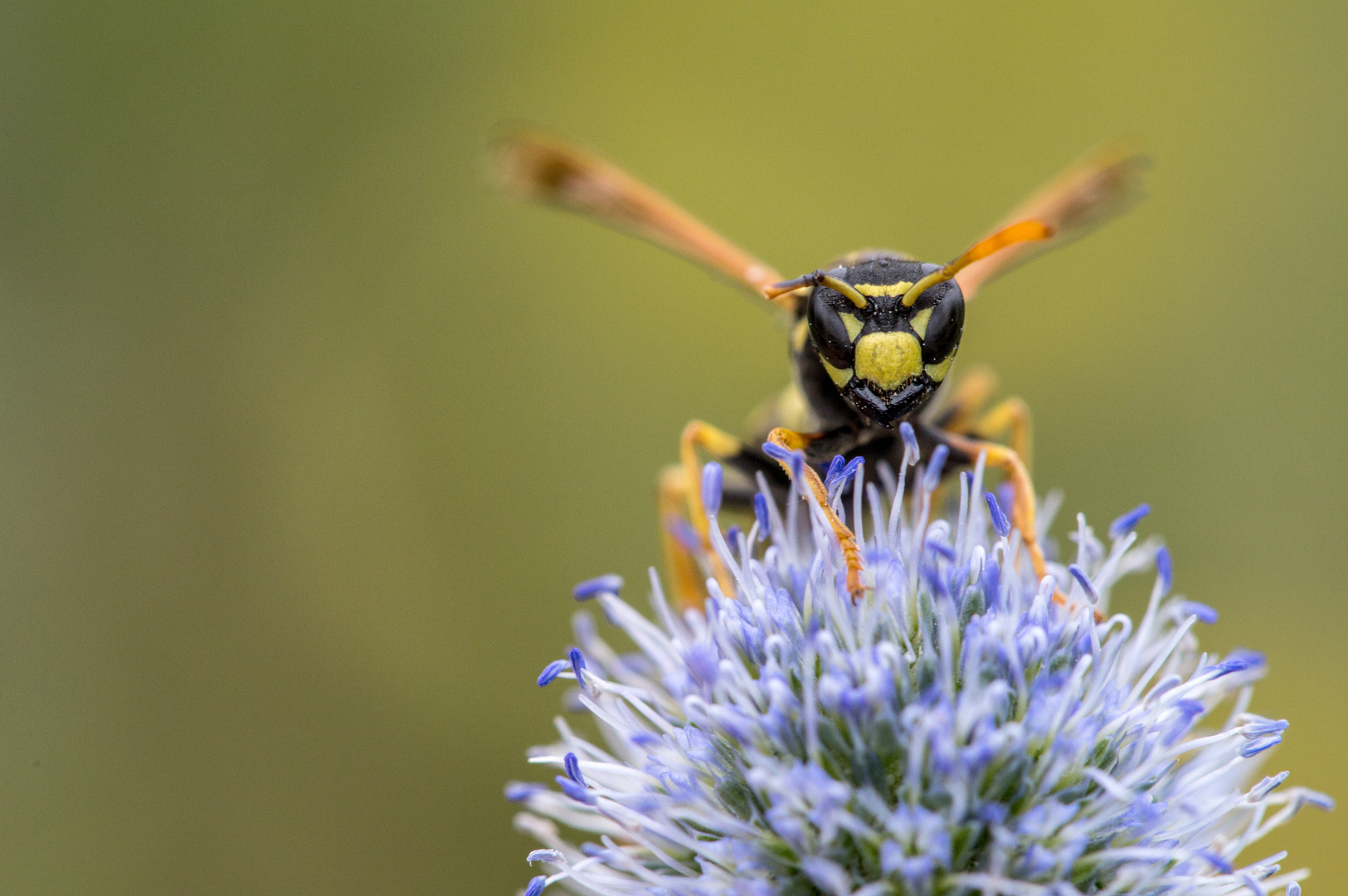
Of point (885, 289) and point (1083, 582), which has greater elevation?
point (885, 289)

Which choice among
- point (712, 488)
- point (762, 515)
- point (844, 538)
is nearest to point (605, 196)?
point (712, 488)

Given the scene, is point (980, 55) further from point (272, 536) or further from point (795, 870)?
point (795, 870)

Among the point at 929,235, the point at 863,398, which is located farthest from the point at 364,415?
the point at 863,398

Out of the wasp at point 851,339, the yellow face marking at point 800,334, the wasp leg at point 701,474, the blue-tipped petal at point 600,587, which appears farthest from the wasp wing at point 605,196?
the blue-tipped petal at point 600,587

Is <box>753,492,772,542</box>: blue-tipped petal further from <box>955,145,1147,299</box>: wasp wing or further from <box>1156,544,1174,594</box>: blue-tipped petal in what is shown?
<box>955,145,1147,299</box>: wasp wing

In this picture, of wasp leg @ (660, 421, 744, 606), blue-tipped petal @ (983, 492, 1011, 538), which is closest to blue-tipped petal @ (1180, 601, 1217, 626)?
blue-tipped petal @ (983, 492, 1011, 538)

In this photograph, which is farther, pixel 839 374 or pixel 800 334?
pixel 800 334

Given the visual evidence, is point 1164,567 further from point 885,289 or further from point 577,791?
point 577,791

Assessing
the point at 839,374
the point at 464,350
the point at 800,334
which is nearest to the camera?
the point at 839,374
